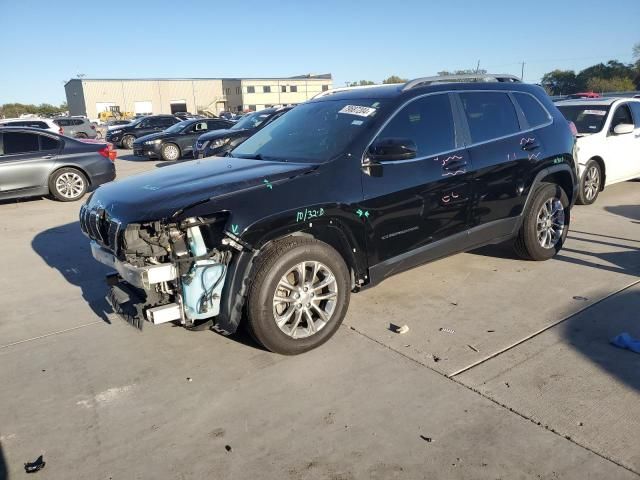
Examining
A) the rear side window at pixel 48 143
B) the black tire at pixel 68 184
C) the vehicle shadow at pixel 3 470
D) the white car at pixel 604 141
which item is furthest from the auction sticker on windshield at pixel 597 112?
the rear side window at pixel 48 143

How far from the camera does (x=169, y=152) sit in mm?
17922

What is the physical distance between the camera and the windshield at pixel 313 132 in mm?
4133

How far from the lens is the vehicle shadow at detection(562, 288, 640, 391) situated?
11.0 feet

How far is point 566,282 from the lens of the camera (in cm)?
492

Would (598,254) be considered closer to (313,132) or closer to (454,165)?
(454,165)

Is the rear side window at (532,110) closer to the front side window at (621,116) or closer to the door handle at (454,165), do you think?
the door handle at (454,165)

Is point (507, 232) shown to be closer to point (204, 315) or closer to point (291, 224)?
point (291, 224)

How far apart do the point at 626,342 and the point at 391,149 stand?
84.4 inches

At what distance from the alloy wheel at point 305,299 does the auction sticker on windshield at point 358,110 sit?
4.53 ft

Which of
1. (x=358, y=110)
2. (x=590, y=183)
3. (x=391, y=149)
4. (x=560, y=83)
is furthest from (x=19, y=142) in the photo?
(x=560, y=83)

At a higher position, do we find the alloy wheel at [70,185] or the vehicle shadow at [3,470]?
the alloy wheel at [70,185]

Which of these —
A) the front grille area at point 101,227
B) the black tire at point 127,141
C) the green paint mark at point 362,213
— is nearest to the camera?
the front grille area at point 101,227

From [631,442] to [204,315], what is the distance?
2562 mm

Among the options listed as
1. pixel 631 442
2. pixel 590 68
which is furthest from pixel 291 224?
pixel 590 68
